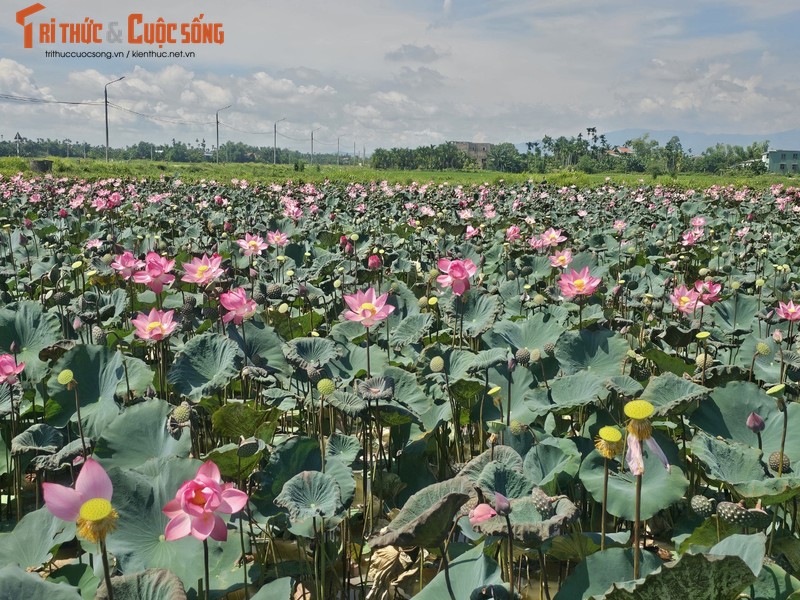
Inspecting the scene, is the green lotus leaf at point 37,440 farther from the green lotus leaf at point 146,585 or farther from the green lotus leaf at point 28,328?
the green lotus leaf at point 28,328

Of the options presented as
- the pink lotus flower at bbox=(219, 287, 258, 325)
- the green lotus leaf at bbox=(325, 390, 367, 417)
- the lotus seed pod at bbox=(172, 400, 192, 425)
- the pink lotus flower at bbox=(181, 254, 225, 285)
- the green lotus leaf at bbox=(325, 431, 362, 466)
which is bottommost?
the green lotus leaf at bbox=(325, 431, 362, 466)

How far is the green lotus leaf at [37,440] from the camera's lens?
6.57 ft

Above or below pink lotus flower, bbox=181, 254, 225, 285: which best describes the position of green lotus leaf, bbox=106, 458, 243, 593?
below

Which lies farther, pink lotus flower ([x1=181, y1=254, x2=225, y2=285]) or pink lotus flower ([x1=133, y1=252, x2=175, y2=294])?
pink lotus flower ([x1=181, y1=254, x2=225, y2=285])

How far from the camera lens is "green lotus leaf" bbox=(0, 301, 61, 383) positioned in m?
3.03

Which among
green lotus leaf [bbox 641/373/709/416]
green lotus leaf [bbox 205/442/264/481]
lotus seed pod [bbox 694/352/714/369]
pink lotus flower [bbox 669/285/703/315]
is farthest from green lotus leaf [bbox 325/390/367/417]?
pink lotus flower [bbox 669/285/703/315]

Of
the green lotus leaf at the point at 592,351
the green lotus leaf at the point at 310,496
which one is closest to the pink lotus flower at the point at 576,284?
the green lotus leaf at the point at 592,351

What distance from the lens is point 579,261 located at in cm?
507

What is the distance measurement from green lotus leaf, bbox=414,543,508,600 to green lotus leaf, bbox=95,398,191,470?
3.23 ft

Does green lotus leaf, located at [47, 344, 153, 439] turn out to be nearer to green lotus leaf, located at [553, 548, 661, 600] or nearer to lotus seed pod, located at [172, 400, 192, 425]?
lotus seed pod, located at [172, 400, 192, 425]

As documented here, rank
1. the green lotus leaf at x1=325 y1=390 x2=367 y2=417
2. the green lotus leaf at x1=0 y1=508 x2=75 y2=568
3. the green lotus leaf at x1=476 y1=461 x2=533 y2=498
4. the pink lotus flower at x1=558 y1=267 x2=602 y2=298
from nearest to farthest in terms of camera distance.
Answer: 1. the green lotus leaf at x1=476 y1=461 x2=533 y2=498
2. the green lotus leaf at x1=0 y1=508 x2=75 y2=568
3. the green lotus leaf at x1=325 y1=390 x2=367 y2=417
4. the pink lotus flower at x1=558 y1=267 x2=602 y2=298

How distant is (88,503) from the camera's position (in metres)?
1.10

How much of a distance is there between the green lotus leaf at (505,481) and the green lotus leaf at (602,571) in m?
0.22

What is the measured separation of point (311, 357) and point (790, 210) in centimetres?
1121
